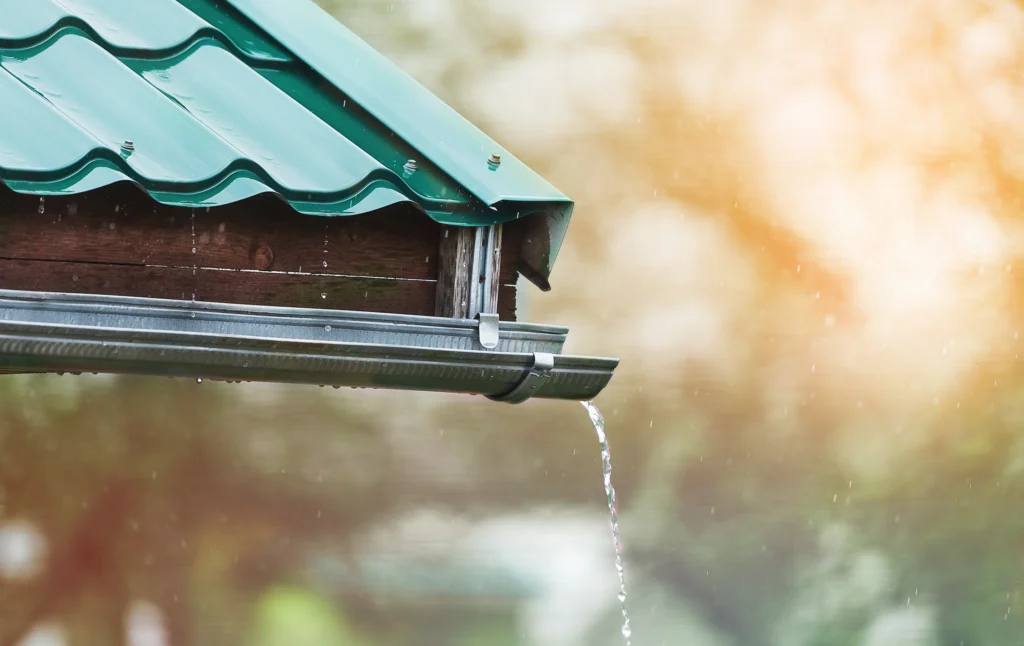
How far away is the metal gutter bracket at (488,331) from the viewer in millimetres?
2010

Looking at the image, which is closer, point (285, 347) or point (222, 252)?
point (285, 347)

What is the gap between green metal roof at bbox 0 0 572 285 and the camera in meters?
1.87

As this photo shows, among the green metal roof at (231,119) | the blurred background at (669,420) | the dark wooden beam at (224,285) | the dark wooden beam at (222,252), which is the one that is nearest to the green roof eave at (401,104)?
the green metal roof at (231,119)

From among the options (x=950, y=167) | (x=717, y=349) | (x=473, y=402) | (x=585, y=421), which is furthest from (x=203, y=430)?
(x=950, y=167)

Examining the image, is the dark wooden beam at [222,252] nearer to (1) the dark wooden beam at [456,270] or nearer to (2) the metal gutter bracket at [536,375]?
(1) the dark wooden beam at [456,270]

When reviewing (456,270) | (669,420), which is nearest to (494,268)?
(456,270)

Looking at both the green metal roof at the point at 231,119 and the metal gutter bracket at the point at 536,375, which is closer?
the green metal roof at the point at 231,119

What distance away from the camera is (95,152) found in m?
1.83

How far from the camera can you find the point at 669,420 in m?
6.71

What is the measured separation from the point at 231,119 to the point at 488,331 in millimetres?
607

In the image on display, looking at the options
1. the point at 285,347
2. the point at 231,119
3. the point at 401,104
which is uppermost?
the point at 401,104

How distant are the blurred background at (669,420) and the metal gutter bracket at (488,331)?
4.41 meters

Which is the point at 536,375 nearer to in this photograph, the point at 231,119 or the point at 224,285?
the point at 224,285

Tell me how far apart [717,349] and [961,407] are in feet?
6.08
